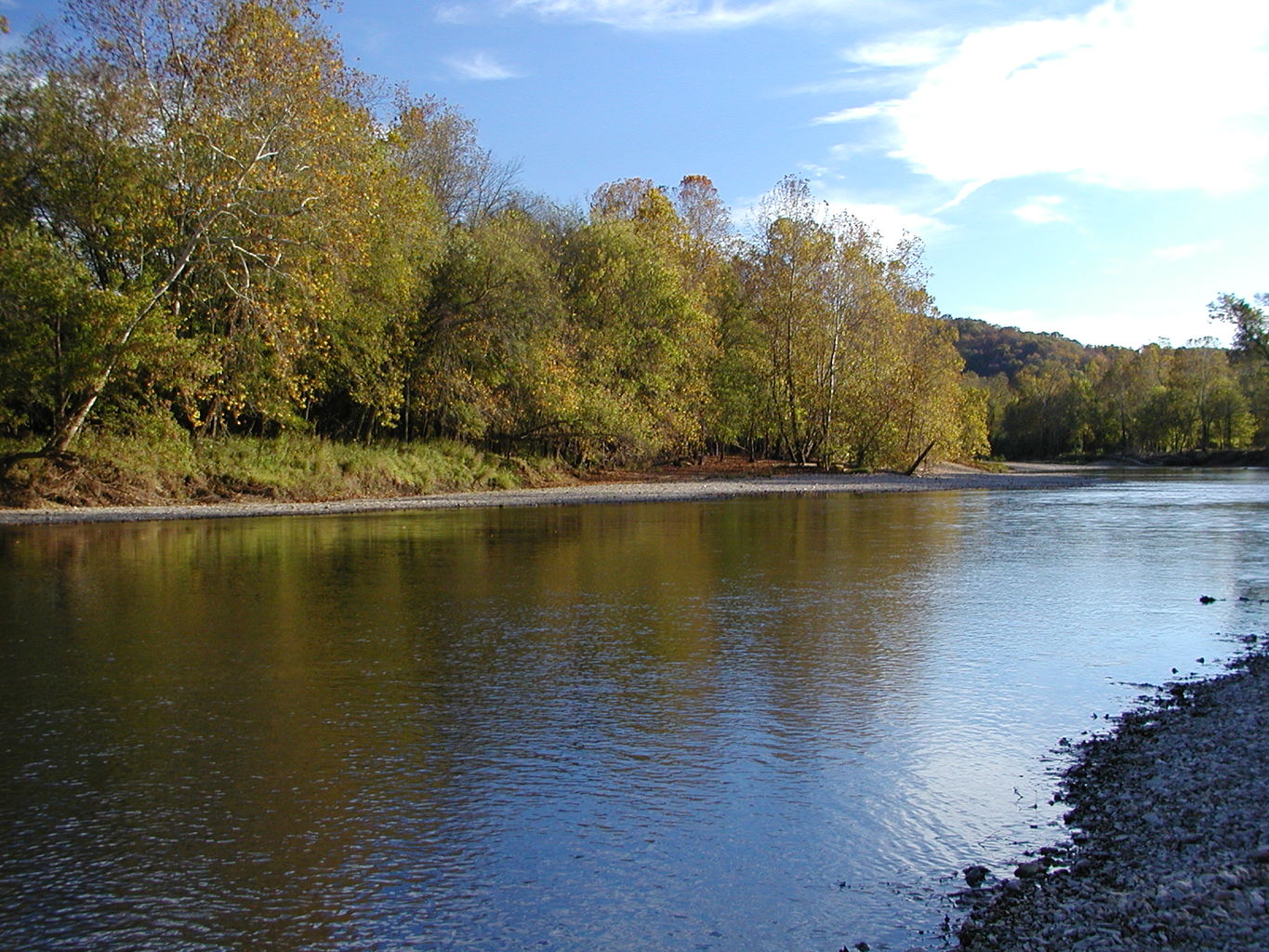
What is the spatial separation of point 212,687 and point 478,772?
3366 mm

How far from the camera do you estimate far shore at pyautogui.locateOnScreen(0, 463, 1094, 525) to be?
23875mm

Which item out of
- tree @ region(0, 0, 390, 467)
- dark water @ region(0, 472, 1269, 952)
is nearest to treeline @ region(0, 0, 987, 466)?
tree @ region(0, 0, 390, 467)

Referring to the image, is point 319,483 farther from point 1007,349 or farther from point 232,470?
A: point 1007,349

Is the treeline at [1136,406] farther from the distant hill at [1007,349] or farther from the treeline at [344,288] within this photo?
the treeline at [344,288]

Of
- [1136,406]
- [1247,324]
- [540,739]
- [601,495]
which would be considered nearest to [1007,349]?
[1136,406]

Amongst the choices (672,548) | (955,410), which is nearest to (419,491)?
(672,548)

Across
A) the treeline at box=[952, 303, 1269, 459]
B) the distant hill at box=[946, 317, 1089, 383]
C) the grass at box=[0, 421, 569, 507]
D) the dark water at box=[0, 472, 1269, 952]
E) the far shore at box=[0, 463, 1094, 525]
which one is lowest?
the dark water at box=[0, 472, 1269, 952]

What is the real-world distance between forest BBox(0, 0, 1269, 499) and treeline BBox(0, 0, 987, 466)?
0.31 ft

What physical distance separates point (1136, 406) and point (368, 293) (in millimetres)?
100879

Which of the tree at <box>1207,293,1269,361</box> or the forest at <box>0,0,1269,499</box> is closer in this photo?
the forest at <box>0,0,1269,499</box>

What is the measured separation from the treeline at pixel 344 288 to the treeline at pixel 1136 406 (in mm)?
39515

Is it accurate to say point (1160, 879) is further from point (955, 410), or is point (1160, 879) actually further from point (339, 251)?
point (955, 410)

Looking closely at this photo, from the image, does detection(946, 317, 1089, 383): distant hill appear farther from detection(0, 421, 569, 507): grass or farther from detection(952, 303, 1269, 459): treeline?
detection(0, 421, 569, 507): grass

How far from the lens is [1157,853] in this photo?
5184 mm
